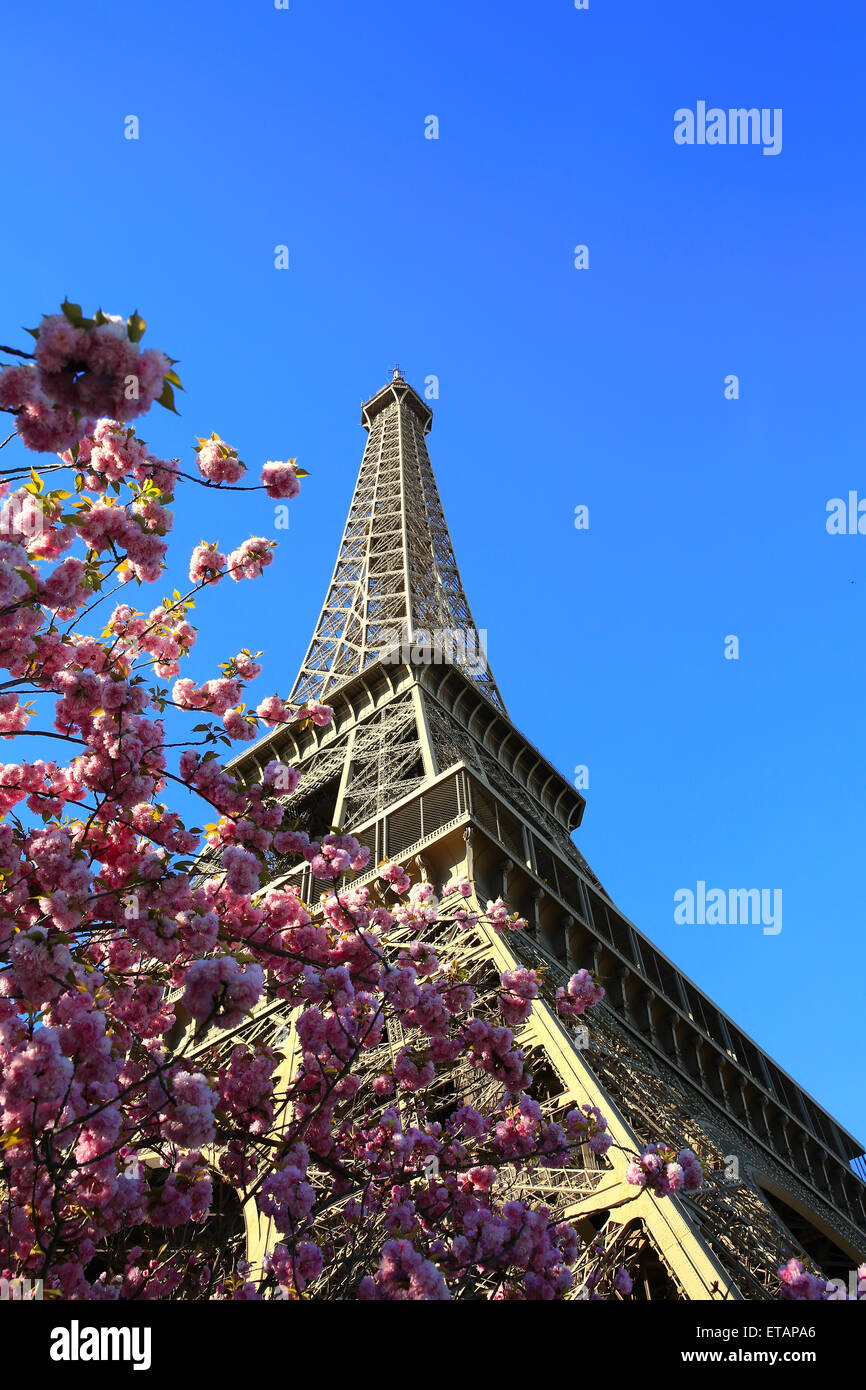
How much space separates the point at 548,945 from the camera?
21.5 metres

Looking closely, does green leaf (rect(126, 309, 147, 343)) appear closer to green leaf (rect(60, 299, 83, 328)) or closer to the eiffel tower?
green leaf (rect(60, 299, 83, 328))

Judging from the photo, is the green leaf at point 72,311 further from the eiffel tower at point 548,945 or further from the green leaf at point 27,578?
the eiffel tower at point 548,945

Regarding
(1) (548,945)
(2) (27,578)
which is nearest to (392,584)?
(1) (548,945)

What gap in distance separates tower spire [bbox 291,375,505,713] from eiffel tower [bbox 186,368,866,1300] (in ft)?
0.47

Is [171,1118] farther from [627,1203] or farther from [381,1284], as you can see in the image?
[627,1203]

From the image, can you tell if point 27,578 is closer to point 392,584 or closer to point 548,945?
point 548,945

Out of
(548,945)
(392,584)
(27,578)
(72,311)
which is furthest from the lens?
(392,584)

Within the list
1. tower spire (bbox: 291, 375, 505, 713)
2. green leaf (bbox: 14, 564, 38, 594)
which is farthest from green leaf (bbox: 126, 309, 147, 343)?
tower spire (bbox: 291, 375, 505, 713)

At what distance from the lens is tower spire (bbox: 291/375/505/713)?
39094mm

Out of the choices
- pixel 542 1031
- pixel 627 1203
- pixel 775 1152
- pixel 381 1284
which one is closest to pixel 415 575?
pixel 775 1152

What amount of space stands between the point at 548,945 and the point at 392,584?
1003 inches

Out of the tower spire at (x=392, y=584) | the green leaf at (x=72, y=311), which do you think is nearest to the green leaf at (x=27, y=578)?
the green leaf at (x=72, y=311)
